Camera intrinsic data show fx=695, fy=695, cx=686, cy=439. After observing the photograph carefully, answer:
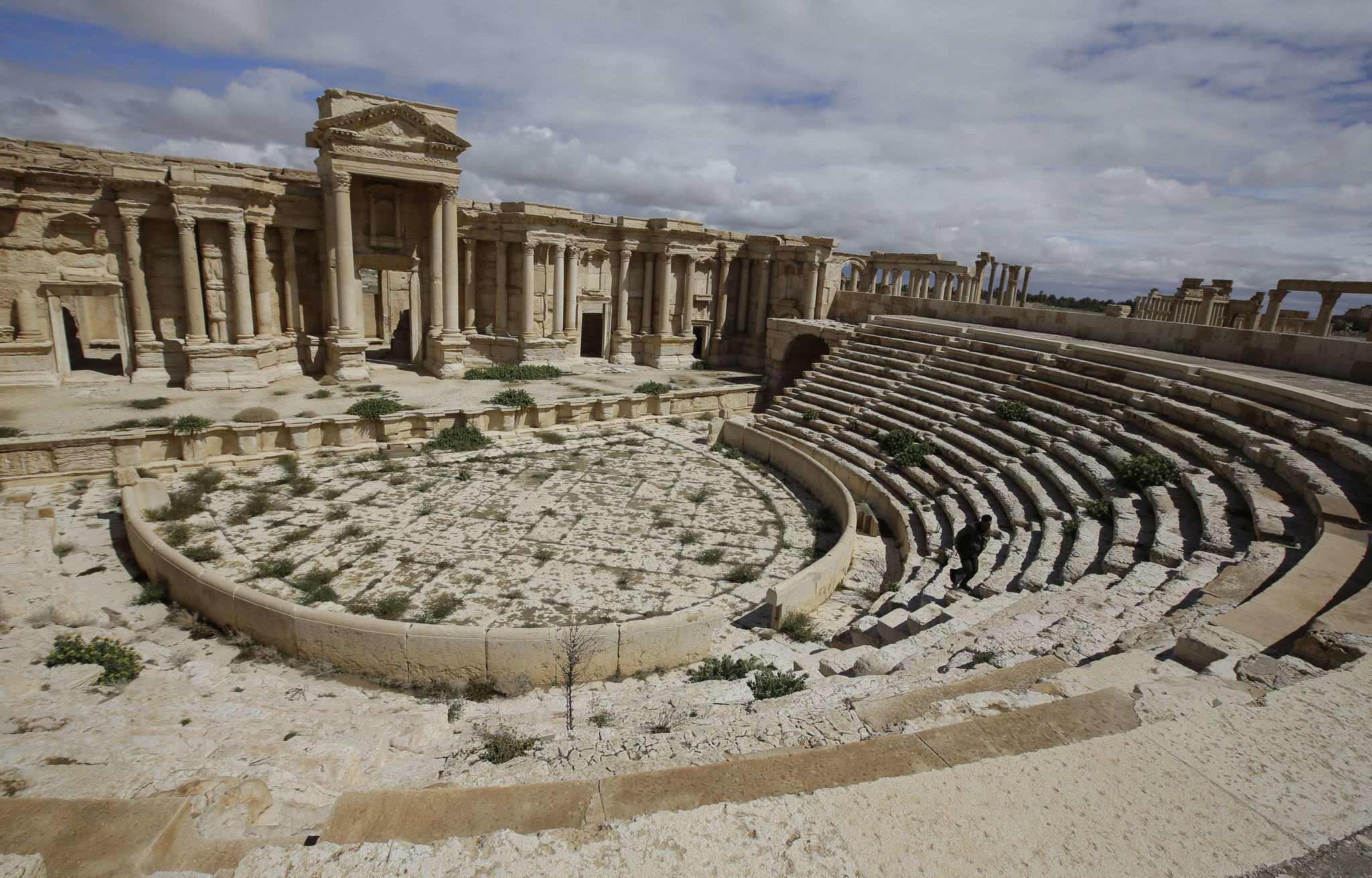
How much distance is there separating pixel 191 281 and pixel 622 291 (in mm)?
14526

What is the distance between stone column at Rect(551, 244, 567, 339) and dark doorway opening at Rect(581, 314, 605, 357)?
4.47m

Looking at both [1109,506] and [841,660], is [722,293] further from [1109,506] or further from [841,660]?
[841,660]

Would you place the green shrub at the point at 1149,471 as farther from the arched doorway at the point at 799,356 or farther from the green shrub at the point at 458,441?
the arched doorway at the point at 799,356

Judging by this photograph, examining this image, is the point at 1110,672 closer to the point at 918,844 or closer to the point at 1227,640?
the point at 1227,640

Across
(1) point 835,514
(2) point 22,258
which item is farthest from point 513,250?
(1) point 835,514

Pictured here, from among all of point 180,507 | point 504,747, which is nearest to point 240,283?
point 180,507

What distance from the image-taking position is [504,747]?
17.8 feet

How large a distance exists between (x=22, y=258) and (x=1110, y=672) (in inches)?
957

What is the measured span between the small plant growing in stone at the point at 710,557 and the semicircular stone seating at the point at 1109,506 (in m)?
2.87

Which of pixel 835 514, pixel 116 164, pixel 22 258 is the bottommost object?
pixel 835 514

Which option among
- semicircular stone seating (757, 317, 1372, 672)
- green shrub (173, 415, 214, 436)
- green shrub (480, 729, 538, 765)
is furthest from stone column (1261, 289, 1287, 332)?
green shrub (173, 415, 214, 436)

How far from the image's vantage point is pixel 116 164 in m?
18.0

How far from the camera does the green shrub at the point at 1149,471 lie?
35.3ft

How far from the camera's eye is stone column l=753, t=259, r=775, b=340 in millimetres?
29688
